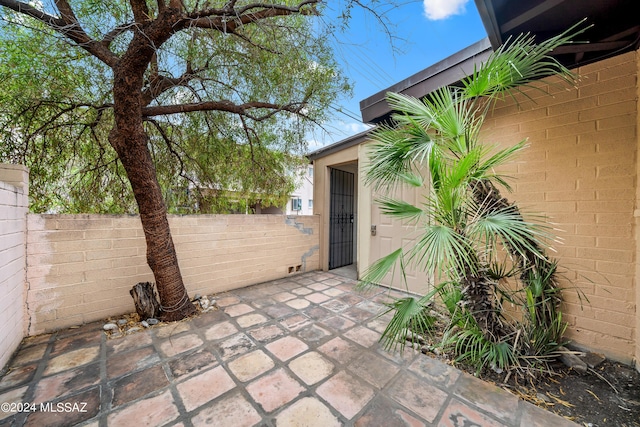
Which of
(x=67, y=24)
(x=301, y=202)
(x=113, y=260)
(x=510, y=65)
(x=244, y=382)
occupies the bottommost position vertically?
(x=244, y=382)

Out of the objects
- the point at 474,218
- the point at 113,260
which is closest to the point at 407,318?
the point at 474,218

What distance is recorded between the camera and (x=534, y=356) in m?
1.89

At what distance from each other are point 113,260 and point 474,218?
3844mm

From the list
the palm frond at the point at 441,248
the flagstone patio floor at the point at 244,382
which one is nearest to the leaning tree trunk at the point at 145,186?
the flagstone patio floor at the point at 244,382

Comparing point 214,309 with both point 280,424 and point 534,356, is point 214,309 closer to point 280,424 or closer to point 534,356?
point 280,424

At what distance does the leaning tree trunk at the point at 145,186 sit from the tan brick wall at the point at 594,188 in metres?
3.89

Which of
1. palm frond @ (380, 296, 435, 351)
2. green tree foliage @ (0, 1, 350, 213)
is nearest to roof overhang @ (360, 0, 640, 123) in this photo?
green tree foliage @ (0, 1, 350, 213)

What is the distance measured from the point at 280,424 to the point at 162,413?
0.75 metres

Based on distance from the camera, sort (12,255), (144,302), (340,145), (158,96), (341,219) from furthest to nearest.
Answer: (341,219) → (340,145) → (158,96) → (144,302) → (12,255)

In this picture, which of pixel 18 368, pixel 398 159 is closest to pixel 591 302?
pixel 398 159

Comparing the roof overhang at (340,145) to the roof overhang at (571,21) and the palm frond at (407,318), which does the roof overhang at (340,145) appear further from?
the palm frond at (407,318)

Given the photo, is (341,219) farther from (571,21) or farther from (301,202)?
(301,202)

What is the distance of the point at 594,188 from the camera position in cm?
211

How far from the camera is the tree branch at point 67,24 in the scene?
7.13 feet
